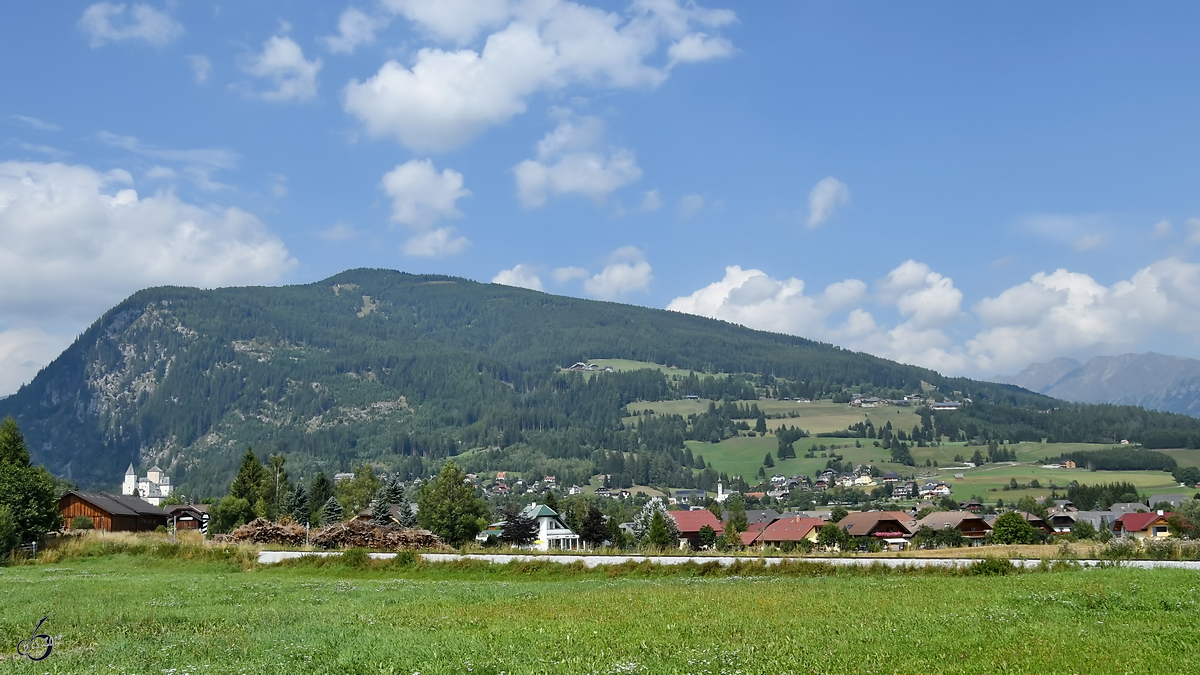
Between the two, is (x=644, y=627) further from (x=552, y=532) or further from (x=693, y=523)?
(x=693, y=523)

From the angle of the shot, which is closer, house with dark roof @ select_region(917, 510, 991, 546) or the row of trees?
the row of trees

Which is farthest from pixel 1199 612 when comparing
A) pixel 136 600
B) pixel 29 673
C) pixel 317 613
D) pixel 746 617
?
pixel 136 600

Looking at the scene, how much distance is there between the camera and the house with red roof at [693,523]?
135 m

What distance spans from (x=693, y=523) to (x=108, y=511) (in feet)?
261

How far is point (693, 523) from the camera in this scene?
138250mm

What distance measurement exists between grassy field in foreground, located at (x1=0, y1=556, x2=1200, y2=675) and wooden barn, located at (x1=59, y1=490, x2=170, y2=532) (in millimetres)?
61774

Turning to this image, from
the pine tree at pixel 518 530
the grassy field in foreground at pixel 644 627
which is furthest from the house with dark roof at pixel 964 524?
the grassy field in foreground at pixel 644 627

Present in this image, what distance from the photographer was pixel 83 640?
→ 20.2m

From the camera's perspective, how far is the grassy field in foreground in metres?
15.3

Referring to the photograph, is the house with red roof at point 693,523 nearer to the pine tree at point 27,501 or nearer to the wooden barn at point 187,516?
the wooden barn at point 187,516

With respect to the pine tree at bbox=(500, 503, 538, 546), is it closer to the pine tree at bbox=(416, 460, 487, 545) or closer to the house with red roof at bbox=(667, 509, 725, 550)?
the pine tree at bbox=(416, 460, 487, 545)

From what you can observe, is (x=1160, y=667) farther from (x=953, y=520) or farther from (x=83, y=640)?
(x=953, y=520)

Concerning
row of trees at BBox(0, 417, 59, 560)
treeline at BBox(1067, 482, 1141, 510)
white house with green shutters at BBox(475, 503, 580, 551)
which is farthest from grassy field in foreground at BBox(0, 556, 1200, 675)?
treeline at BBox(1067, 482, 1141, 510)

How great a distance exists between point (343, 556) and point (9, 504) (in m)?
25.6
